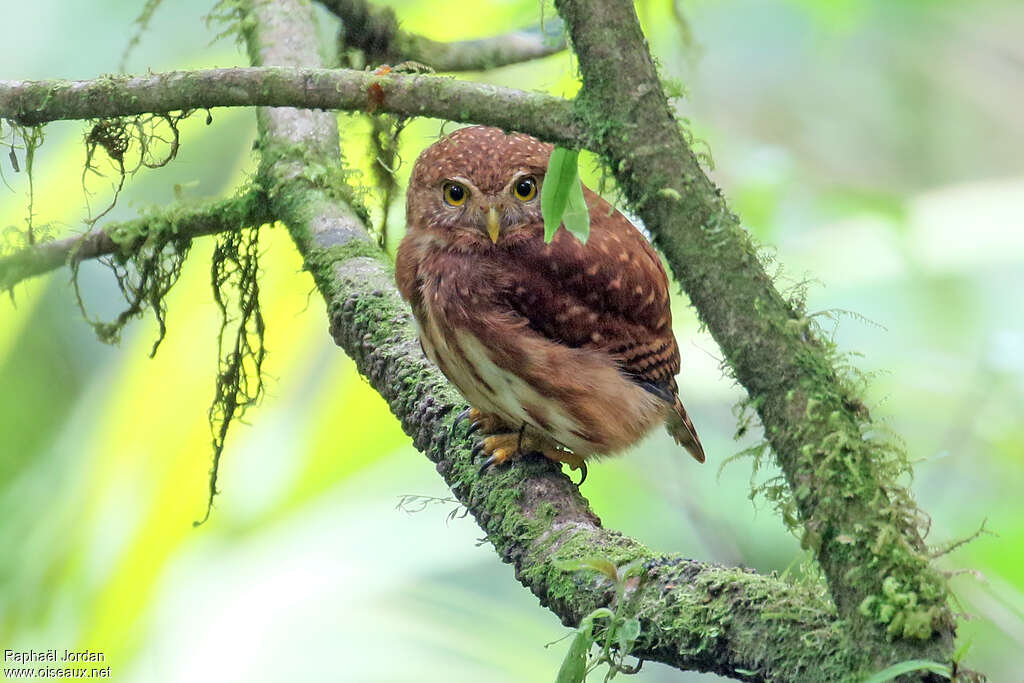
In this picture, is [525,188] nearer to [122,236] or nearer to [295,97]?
[295,97]

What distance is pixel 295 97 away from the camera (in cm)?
160

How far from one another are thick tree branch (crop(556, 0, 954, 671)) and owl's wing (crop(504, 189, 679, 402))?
810mm

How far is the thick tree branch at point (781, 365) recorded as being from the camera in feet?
3.90

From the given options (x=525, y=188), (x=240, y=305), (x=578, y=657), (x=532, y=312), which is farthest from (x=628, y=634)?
(x=240, y=305)

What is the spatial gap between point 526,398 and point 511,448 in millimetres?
123

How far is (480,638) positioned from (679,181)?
6.75 feet

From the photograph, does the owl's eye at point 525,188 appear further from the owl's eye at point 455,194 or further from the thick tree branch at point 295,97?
the thick tree branch at point 295,97

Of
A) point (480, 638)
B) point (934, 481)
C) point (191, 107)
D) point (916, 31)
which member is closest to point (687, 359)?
point (934, 481)

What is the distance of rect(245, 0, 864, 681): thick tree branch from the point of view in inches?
53.7

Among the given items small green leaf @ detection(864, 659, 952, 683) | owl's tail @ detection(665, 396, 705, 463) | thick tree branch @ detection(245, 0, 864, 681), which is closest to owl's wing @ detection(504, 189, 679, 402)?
owl's tail @ detection(665, 396, 705, 463)

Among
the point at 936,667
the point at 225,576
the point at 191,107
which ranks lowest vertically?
the point at 936,667

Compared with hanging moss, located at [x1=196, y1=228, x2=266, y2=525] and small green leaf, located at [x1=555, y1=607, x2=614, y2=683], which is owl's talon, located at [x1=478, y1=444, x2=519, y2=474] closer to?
small green leaf, located at [x1=555, y1=607, x2=614, y2=683]

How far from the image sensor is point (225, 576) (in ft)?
10.2

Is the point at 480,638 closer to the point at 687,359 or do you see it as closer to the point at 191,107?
the point at 687,359
